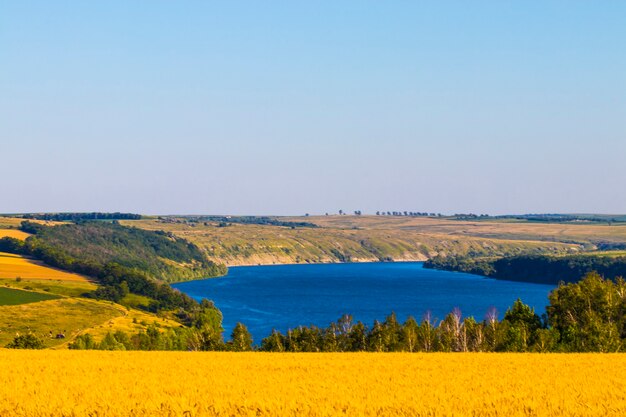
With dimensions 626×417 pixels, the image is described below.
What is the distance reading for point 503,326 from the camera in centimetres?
9150

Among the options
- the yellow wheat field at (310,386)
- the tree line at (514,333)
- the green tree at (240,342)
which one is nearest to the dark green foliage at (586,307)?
the tree line at (514,333)

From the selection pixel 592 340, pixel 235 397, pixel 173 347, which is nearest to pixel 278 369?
pixel 235 397

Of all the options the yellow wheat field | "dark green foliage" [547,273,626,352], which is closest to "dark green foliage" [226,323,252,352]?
"dark green foliage" [547,273,626,352]

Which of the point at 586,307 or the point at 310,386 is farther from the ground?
the point at 310,386

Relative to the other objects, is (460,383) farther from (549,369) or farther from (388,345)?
(388,345)

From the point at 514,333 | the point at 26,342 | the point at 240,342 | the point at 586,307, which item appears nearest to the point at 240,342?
the point at 240,342

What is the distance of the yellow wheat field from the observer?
25266mm

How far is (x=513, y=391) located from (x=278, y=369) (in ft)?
50.4

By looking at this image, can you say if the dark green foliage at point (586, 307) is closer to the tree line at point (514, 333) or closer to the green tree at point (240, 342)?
the tree line at point (514, 333)

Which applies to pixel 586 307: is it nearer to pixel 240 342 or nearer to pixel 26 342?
pixel 240 342

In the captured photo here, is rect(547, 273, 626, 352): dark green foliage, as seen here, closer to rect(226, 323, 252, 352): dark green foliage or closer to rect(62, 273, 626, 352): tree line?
rect(62, 273, 626, 352): tree line

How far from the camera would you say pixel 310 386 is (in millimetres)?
32281

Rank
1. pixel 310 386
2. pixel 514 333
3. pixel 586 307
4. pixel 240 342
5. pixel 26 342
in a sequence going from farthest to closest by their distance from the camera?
pixel 26 342
pixel 240 342
pixel 586 307
pixel 514 333
pixel 310 386

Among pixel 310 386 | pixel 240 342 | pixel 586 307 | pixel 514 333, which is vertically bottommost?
pixel 240 342
